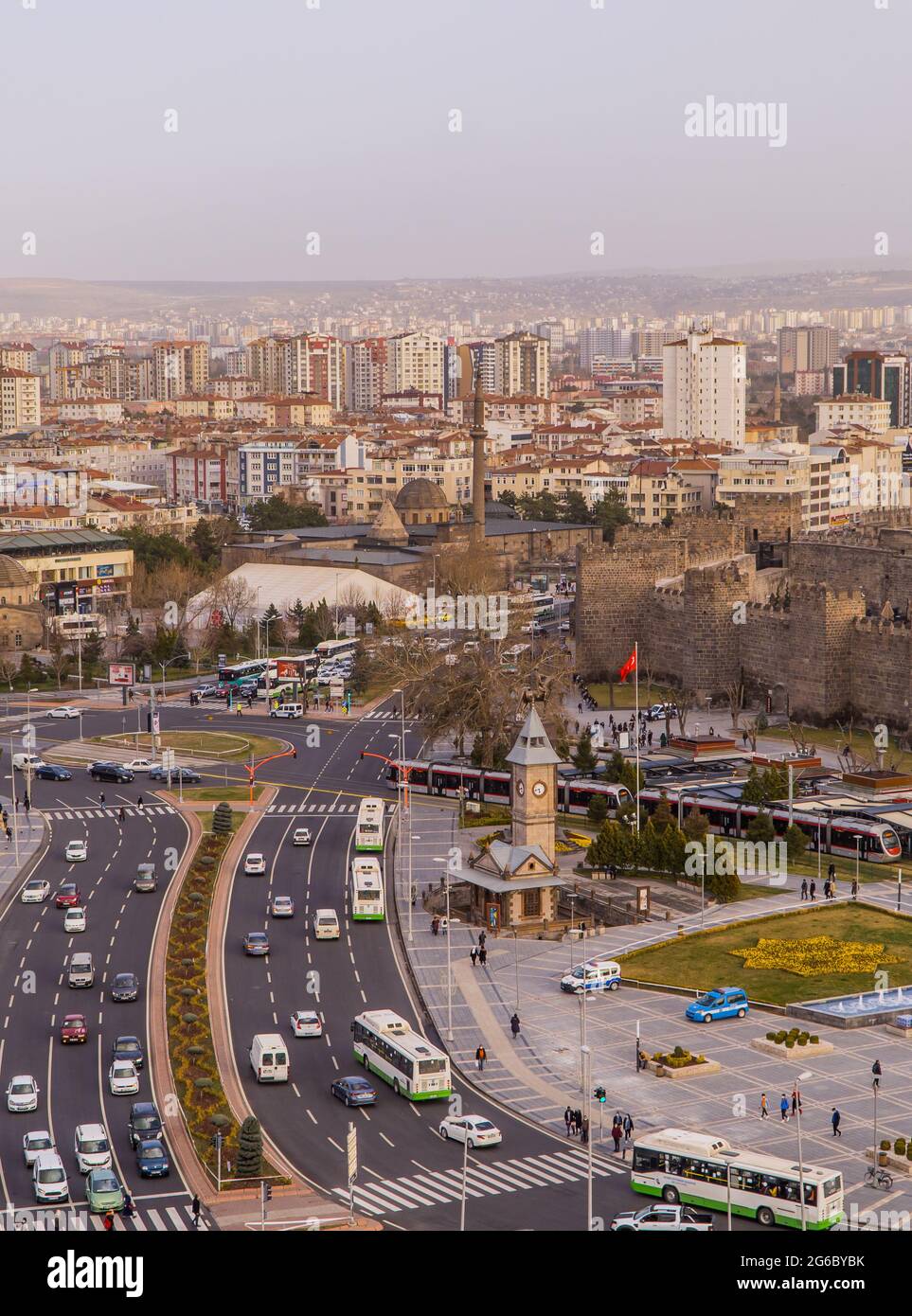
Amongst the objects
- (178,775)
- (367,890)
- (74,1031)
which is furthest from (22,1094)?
(178,775)

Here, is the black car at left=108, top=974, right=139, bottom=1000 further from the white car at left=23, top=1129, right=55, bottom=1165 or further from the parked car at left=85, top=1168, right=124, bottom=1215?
the parked car at left=85, top=1168, right=124, bottom=1215

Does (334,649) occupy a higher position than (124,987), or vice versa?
→ (334,649)

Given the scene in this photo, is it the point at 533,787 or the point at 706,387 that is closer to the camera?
the point at 533,787

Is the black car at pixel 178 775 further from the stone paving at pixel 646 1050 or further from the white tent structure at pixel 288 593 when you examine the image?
the white tent structure at pixel 288 593

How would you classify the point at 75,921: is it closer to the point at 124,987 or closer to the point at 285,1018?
the point at 124,987

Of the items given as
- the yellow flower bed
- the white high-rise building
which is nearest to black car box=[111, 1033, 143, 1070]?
the yellow flower bed

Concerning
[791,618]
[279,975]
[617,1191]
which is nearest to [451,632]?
[791,618]
